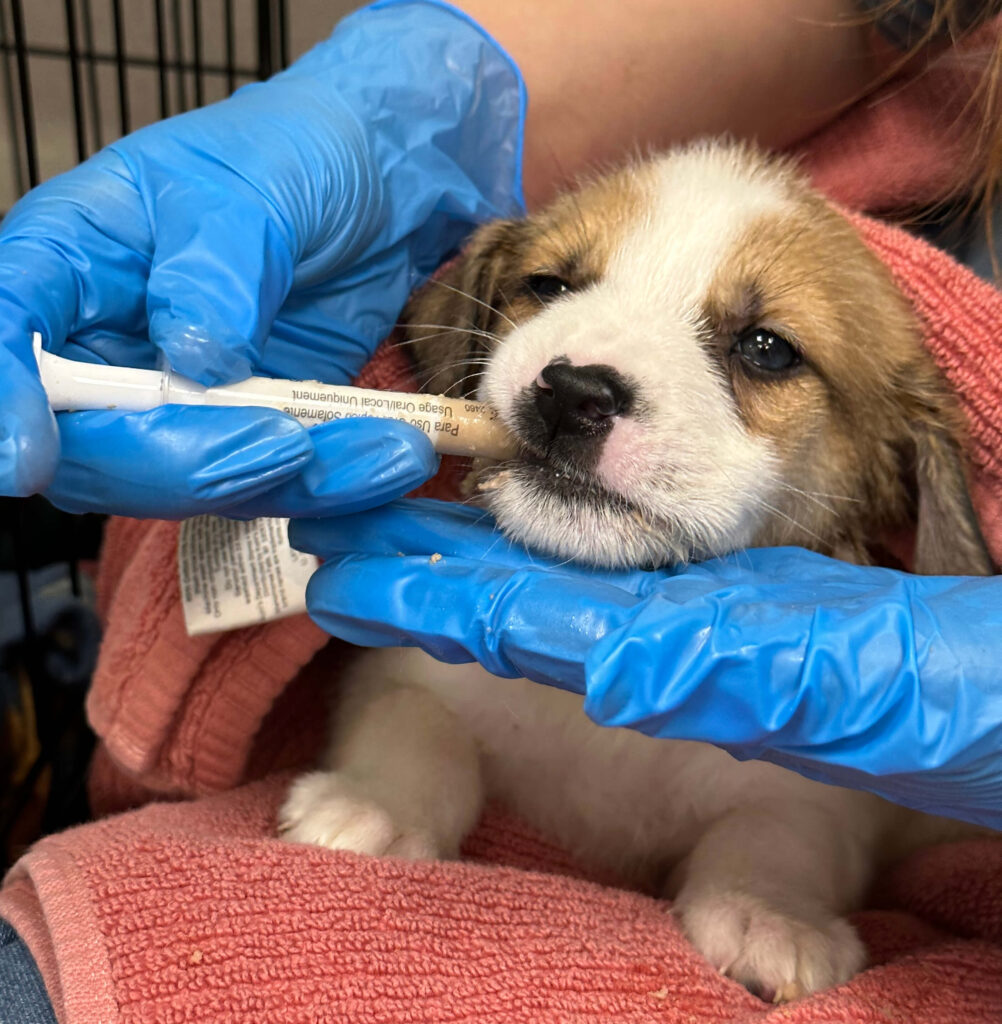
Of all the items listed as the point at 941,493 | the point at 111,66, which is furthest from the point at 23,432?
the point at 111,66

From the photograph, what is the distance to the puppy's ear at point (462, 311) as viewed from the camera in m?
1.55

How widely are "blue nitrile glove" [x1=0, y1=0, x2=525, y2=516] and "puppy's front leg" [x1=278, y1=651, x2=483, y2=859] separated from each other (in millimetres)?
474

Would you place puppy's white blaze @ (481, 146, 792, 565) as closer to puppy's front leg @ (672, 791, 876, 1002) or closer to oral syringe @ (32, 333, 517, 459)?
oral syringe @ (32, 333, 517, 459)

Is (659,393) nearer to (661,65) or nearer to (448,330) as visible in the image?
(448,330)

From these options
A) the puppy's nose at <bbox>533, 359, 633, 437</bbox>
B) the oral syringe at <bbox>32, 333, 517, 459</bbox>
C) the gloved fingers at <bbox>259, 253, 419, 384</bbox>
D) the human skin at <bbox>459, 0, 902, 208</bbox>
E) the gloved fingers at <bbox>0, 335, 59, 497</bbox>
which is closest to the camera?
the gloved fingers at <bbox>0, 335, 59, 497</bbox>

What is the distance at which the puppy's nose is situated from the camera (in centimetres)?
111

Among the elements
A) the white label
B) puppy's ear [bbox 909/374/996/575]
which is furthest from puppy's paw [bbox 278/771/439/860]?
puppy's ear [bbox 909/374/996/575]

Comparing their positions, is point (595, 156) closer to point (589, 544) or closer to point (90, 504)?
point (589, 544)

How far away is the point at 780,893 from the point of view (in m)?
1.30

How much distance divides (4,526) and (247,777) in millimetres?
1130

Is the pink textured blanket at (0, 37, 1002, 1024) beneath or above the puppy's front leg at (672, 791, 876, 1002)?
above

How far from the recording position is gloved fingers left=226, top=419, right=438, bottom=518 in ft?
3.29

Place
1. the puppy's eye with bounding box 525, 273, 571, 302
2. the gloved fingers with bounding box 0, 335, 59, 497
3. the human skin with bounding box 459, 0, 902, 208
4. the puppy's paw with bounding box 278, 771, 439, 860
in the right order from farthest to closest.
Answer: the human skin with bounding box 459, 0, 902, 208
the puppy's eye with bounding box 525, 273, 571, 302
the puppy's paw with bounding box 278, 771, 439, 860
the gloved fingers with bounding box 0, 335, 59, 497

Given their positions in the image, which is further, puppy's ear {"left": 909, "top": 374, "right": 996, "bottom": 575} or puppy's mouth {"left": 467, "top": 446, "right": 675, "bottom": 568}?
puppy's ear {"left": 909, "top": 374, "right": 996, "bottom": 575}
